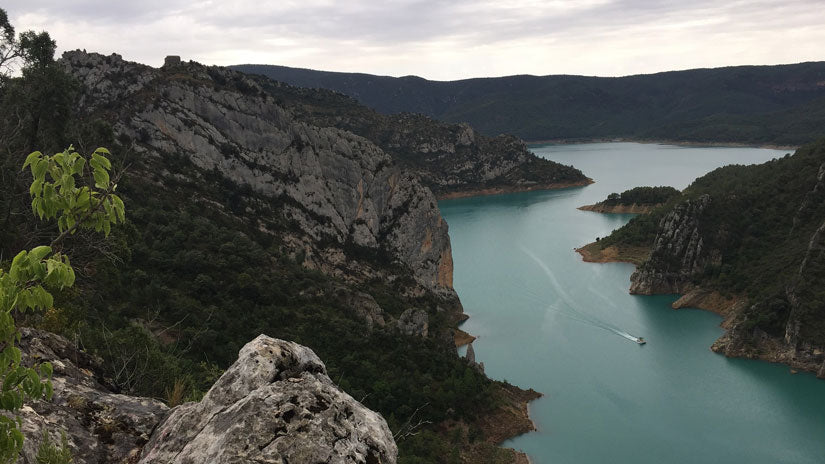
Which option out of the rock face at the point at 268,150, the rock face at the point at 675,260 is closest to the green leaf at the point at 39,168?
the rock face at the point at 268,150

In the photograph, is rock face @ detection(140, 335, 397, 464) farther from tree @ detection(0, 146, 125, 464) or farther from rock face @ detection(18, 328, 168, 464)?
tree @ detection(0, 146, 125, 464)

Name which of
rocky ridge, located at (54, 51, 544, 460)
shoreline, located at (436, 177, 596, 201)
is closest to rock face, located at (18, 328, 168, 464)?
rocky ridge, located at (54, 51, 544, 460)

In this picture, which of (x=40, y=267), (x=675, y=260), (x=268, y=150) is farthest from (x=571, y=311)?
(x=40, y=267)

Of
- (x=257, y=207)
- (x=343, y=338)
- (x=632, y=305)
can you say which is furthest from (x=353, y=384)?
(x=632, y=305)

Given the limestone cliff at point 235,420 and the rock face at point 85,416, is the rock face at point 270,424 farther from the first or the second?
the rock face at point 85,416

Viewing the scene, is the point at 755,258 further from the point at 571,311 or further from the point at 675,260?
the point at 571,311

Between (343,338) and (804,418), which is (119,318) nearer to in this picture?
(343,338)
